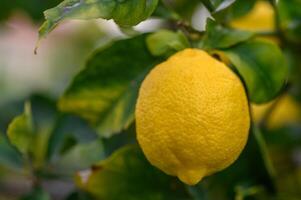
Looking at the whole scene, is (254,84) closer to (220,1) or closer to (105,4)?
(220,1)

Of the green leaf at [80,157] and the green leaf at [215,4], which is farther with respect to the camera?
the green leaf at [80,157]

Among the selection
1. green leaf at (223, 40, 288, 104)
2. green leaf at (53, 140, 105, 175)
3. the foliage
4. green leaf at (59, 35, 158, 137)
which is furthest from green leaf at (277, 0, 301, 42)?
green leaf at (53, 140, 105, 175)

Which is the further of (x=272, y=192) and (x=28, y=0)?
(x=28, y=0)

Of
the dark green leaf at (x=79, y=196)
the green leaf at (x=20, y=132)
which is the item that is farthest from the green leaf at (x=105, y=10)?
the dark green leaf at (x=79, y=196)

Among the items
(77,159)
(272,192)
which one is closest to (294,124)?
(272,192)

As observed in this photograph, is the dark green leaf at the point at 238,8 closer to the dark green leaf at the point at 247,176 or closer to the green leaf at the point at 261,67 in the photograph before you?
the green leaf at the point at 261,67

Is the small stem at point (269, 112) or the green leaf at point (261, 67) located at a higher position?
the green leaf at point (261, 67)
